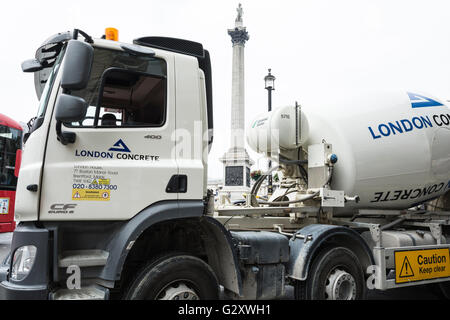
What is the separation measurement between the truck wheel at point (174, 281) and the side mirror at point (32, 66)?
2293mm

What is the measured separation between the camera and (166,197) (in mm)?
3209

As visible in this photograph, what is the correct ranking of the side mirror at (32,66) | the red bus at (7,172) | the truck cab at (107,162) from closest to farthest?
1. the truck cab at (107,162)
2. the side mirror at (32,66)
3. the red bus at (7,172)

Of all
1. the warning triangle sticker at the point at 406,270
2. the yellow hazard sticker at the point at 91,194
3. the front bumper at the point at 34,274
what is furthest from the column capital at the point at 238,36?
the front bumper at the point at 34,274

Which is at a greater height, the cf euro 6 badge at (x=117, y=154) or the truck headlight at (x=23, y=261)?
the cf euro 6 badge at (x=117, y=154)

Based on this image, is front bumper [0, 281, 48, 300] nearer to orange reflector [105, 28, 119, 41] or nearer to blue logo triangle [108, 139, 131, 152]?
blue logo triangle [108, 139, 131, 152]

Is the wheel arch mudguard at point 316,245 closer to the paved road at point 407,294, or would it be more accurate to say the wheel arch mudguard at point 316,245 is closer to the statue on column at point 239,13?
the paved road at point 407,294

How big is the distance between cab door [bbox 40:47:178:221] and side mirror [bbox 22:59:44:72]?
0.89 metres

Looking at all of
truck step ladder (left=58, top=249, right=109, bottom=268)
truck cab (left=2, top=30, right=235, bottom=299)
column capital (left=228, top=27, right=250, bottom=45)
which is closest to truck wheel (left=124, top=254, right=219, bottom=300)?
truck cab (left=2, top=30, right=235, bottom=299)

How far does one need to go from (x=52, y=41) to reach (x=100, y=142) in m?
1.17

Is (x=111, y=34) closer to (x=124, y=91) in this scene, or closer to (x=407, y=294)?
(x=124, y=91)

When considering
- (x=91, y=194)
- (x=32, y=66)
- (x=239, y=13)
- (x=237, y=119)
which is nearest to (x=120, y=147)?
(x=91, y=194)

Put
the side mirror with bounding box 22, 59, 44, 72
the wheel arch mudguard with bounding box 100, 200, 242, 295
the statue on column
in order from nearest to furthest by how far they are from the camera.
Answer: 1. the wheel arch mudguard with bounding box 100, 200, 242, 295
2. the side mirror with bounding box 22, 59, 44, 72
3. the statue on column

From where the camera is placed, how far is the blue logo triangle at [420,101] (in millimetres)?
5531

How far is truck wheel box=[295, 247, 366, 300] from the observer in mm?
4121
